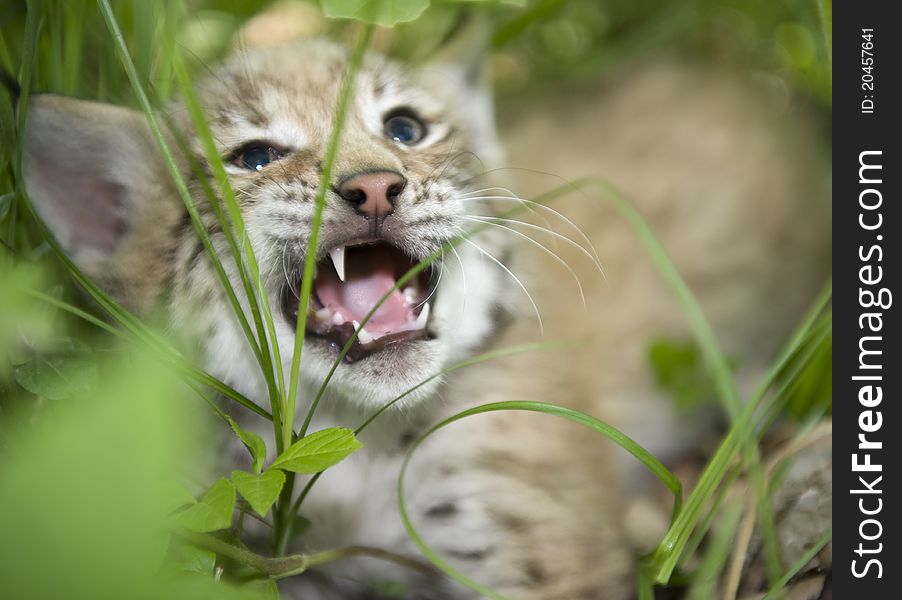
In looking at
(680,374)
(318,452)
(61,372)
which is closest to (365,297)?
(318,452)

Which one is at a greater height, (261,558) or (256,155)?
(256,155)

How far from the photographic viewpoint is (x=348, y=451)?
1120mm

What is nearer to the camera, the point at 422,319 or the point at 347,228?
the point at 347,228

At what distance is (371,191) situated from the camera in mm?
1343

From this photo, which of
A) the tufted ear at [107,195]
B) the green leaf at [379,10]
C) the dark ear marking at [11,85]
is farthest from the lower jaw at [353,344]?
the dark ear marking at [11,85]

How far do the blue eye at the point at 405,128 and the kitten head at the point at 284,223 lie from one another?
95mm

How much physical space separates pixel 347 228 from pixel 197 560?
0.61 m

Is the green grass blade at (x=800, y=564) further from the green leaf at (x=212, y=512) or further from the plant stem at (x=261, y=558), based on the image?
the green leaf at (x=212, y=512)

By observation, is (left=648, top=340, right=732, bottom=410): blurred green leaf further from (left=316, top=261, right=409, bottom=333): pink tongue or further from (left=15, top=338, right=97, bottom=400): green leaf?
(left=15, top=338, right=97, bottom=400): green leaf

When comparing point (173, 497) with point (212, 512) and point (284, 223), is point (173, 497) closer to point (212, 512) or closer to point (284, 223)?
point (212, 512)

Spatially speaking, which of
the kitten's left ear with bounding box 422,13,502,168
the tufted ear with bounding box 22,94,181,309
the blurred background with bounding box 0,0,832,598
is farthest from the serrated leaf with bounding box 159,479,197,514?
the kitten's left ear with bounding box 422,13,502,168

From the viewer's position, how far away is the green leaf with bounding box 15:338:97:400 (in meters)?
1.21

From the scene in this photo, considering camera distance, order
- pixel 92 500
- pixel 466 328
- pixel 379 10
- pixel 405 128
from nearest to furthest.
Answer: pixel 92 500 < pixel 379 10 < pixel 466 328 < pixel 405 128

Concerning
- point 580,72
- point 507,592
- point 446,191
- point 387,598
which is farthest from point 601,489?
point 580,72
